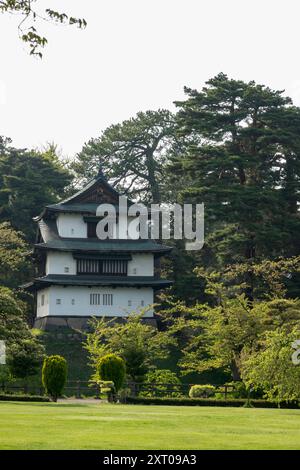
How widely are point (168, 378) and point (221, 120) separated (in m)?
22.2

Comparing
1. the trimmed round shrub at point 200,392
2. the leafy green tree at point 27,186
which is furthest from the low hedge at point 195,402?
the leafy green tree at point 27,186

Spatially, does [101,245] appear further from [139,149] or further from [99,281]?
[139,149]

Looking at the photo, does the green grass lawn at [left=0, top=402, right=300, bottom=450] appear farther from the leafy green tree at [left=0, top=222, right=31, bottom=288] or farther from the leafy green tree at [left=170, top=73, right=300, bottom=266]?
the leafy green tree at [left=0, top=222, right=31, bottom=288]

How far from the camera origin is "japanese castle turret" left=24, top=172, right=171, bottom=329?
68.1 metres

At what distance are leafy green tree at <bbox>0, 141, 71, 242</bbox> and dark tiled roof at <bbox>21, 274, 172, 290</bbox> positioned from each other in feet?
38.2

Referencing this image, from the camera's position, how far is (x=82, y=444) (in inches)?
703

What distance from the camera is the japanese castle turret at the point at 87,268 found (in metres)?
68.1

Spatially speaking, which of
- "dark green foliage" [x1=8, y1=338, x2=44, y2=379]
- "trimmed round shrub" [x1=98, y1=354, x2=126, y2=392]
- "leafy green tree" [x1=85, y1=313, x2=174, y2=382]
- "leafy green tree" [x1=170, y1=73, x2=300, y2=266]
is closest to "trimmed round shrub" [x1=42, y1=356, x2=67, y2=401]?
"dark green foliage" [x1=8, y1=338, x2=44, y2=379]

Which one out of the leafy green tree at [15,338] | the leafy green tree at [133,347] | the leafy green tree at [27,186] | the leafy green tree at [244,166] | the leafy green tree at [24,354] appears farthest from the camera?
the leafy green tree at [27,186]

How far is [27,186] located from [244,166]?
74.0 feet

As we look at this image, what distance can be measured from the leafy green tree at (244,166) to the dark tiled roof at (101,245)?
177 inches

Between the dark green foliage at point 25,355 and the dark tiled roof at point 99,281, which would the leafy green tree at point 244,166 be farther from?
the dark green foliage at point 25,355

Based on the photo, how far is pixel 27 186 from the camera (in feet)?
266
